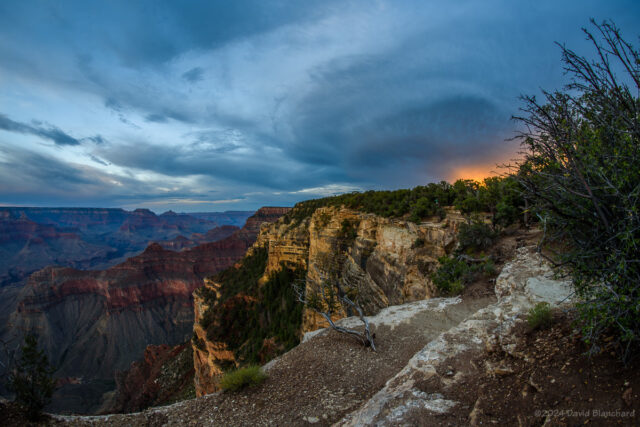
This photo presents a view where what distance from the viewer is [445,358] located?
5109mm

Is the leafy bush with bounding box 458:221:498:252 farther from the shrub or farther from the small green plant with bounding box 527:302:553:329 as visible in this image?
the small green plant with bounding box 527:302:553:329

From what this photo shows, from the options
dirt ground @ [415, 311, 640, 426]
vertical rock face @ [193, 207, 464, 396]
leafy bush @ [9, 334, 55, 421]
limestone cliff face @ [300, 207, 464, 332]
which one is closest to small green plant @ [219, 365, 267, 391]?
leafy bush @ [9, 334, 55, 421]

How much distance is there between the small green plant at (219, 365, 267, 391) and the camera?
6355 millimetres

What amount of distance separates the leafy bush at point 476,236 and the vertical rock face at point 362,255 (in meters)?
0.74

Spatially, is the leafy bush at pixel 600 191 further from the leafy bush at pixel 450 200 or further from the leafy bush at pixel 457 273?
the leafy bush at pixel 457 273

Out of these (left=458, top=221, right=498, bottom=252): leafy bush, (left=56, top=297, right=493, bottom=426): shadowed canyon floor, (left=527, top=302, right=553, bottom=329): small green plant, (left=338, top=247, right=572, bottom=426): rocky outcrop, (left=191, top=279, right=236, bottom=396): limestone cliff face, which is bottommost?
(left=191, top=279, right=236, bottom=396): limestone cliff face

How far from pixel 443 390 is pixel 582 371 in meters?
1.89

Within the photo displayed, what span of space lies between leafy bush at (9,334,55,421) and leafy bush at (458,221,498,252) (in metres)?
15.0

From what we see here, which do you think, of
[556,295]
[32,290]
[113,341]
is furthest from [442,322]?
[32,290]

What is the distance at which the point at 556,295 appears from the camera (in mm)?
6039

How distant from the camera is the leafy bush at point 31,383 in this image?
4777mm

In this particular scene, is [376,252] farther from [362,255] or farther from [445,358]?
[445,358]

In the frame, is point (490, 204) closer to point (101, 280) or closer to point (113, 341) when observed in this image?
point (113, 341)

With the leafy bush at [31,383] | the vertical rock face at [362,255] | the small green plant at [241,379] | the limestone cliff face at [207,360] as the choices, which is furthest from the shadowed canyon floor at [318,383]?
the limestone cliff face at [207,360]
